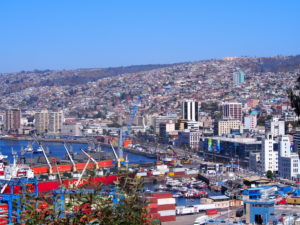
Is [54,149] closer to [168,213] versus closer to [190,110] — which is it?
[190,110]

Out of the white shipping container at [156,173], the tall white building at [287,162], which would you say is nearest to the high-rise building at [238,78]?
the white shipping container at [156,173]

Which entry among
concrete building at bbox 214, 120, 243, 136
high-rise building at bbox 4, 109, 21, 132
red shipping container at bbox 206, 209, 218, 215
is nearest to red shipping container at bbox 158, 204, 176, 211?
red shipping container at bbox 206, 209, 218, 215

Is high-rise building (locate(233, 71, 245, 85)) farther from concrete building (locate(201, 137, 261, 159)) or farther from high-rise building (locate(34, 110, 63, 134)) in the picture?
concrete building (locate(201, 137, 261, 159))

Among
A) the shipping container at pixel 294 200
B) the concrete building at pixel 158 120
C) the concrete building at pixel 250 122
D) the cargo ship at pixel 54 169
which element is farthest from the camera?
the concrete building at pixel 158 120

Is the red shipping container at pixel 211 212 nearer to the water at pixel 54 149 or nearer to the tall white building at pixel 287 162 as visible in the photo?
the tall white building at pixel 287 162

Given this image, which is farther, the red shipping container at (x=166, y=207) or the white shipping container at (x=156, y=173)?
the white shipping container at (x=156, y=173)

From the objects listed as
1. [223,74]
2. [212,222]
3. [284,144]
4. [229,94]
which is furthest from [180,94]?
[212,222]
